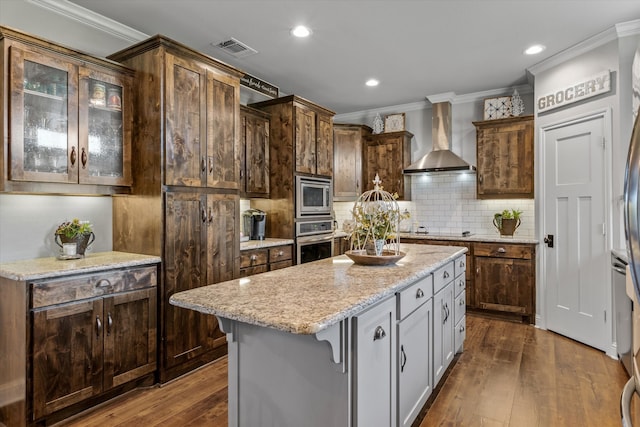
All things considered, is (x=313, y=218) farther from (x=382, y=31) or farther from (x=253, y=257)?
(x=382, y=31)

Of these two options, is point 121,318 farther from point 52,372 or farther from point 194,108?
point 194,108

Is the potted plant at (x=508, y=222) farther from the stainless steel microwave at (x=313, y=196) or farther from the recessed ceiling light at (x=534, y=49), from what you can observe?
the stainless steel microwave at (x=313, y=196)

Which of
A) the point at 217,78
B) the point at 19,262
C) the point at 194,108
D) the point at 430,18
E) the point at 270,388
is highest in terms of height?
the point at 430,18

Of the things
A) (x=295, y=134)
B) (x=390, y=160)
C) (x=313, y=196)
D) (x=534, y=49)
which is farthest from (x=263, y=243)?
(x=534, y=49)

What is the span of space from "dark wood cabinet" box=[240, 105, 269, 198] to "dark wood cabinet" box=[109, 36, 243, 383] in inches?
26.1

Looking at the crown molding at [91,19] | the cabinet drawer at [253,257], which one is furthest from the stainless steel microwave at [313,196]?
the crown molding at [91,19]

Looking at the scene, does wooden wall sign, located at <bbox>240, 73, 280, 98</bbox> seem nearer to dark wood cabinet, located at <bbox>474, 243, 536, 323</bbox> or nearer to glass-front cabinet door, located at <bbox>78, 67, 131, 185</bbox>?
glass-front cabinet door, located at <bbox>78, 67, 131, 185</bbox>

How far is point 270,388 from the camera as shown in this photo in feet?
5.29

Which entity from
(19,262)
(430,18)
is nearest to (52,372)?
(19,262)

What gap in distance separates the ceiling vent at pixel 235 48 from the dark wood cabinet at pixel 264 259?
6.38ft

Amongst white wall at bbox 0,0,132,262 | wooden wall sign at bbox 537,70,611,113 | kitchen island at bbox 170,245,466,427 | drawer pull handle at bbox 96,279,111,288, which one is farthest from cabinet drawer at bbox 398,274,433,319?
wooden wall sign at bbox 537,70,611,113

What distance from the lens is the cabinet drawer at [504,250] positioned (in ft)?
13.5

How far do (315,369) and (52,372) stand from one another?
170 cm

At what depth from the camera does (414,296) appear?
207 cm
